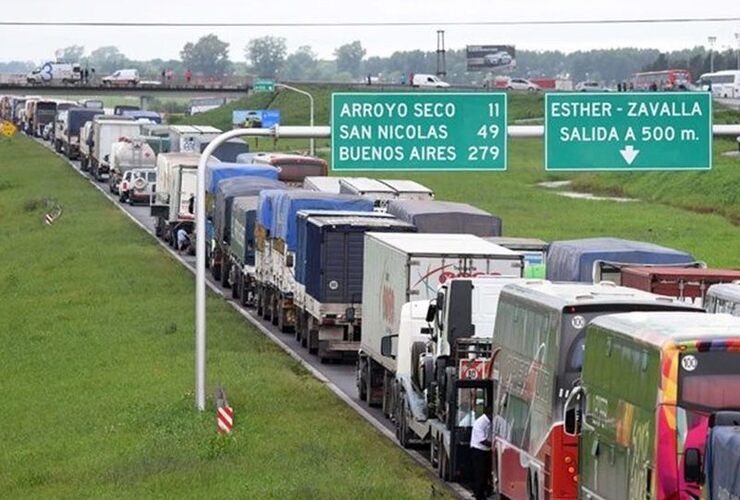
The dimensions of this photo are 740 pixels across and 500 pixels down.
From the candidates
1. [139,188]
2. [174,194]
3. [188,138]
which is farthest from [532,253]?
[188,138]

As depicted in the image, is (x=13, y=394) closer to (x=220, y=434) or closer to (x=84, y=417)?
(x=84, y=417)

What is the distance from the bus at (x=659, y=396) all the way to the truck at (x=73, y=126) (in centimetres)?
10139

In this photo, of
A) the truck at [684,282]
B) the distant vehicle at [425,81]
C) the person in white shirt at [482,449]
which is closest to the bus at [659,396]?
the person in white shirt at [482,449]

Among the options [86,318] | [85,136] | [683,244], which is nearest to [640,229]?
[683,244]

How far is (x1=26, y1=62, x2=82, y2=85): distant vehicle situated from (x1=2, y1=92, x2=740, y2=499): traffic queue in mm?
115101

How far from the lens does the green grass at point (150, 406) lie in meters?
25.5

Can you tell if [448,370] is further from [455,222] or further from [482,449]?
[455,222]

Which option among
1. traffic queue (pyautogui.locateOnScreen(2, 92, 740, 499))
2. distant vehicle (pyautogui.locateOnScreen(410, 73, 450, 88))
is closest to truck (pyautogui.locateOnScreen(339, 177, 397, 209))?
traffic queue (pyautogui.locateOnScreen(2, 92, 740, 499))

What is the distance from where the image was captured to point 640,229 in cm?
7625

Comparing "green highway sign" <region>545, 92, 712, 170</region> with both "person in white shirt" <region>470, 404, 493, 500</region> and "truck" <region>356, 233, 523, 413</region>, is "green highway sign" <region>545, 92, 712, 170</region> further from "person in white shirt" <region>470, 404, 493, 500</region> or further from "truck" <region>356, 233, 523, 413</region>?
"person in white shirt" <region>470, 404, 493, 500</region>

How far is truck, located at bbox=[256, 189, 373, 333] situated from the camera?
4512cm

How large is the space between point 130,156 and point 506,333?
7037 cm

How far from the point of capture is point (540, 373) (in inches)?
852

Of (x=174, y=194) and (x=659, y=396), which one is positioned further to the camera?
(x=174, y=194)
